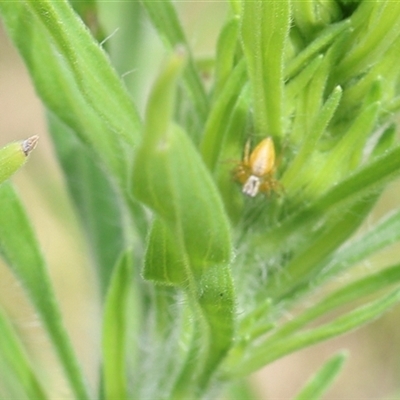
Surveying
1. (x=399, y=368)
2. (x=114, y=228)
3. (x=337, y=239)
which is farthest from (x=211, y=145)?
(x=399, y=368)

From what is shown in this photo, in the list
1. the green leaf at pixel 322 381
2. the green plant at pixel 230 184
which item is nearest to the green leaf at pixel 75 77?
the green plant at pixel 230 184

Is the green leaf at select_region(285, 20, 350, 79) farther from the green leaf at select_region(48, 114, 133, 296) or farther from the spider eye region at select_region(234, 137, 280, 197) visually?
the green leaf at select_region(48, 114, 133, 296)

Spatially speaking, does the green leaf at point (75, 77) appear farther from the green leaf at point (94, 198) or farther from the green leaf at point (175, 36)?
the green leaf at point (94, 198)

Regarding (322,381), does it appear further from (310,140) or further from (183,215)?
(183,215)

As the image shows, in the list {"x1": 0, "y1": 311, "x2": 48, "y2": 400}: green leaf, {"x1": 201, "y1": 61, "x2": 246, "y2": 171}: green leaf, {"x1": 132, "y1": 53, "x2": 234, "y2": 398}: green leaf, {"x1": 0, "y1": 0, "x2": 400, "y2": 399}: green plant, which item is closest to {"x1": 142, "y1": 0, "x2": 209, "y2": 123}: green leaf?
{"x1": 0, "y1": 0, "x2": 400, "y2": 399}: green plant

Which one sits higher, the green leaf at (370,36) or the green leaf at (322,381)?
the green leaf at (370,36)

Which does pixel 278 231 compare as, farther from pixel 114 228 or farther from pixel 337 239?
pixel 114 228
